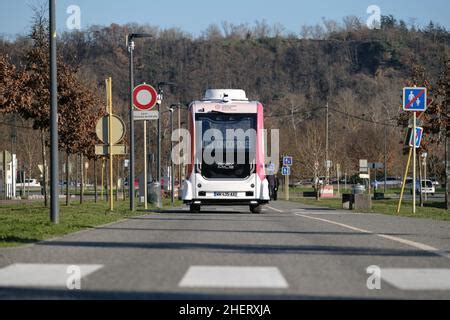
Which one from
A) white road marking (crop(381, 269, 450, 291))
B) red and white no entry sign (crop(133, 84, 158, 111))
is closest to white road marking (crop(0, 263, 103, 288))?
white road marking (crop(381, 269, 450, 291))

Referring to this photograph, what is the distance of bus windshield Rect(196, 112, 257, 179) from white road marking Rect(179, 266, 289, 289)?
16912 millimetres

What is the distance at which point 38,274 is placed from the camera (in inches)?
371

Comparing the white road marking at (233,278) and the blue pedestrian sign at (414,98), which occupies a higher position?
the blue pedestrian sign at (414,98)

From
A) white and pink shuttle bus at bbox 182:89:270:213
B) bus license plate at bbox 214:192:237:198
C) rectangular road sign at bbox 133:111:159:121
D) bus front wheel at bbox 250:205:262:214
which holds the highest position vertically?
rectangular road sign at bbox 133:111:159:121

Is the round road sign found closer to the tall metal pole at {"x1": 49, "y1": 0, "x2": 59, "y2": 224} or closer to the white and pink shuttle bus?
the white and pink shuttle bus

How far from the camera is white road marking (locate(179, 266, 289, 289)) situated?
8.58m

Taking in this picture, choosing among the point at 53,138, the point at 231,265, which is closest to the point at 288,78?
the point at 53,138

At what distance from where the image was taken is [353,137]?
103812 mm

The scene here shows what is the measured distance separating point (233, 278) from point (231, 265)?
1.28 meters

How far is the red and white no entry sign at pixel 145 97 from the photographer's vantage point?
101 feet

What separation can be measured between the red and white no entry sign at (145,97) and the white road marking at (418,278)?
21575 mm

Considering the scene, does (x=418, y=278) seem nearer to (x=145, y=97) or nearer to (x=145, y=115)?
(x=145, y=115)

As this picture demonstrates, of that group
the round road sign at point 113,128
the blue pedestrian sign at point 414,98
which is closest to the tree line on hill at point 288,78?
the round road sign at point 113,128

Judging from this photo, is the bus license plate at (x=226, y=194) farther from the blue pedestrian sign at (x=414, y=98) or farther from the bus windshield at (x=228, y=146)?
the blue pedestrian sign at (x=414, y=98)
